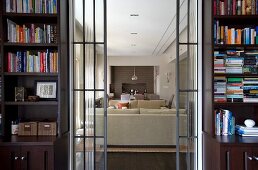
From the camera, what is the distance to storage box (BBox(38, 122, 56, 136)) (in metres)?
3.13

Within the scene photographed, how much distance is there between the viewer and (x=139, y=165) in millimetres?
4863

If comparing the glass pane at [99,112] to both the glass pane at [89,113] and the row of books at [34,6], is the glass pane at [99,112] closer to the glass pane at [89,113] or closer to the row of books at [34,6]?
the glass pane at [89,113]

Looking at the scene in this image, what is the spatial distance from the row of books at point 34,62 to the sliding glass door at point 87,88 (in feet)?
1.13

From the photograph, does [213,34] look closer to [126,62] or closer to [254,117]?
[254,117]

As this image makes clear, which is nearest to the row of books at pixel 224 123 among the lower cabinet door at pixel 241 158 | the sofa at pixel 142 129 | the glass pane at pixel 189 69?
the lower cabinet door at pixel 241 158

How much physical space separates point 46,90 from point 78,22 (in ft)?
3.16

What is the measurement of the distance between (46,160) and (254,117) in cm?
248

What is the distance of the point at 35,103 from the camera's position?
3.09m

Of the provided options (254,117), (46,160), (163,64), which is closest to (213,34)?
(254,117)

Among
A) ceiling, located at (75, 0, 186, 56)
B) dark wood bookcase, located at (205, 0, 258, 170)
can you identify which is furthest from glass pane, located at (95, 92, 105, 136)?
dark wood bookcase, located at (205, 0, 258, 170)

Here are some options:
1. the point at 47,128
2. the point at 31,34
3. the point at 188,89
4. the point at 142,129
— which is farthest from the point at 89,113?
the point at 142,129

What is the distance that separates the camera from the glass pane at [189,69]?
3525 mm

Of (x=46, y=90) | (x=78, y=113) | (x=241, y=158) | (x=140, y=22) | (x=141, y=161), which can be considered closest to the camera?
(x=241, y=158)

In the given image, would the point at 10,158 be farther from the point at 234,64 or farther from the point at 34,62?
the point at 234,64
